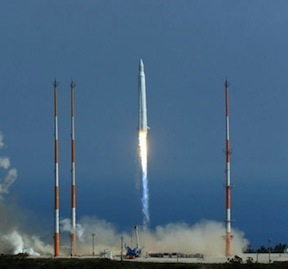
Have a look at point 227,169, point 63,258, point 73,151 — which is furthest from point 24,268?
point 227,169

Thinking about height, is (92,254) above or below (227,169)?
below

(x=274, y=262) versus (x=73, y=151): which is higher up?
(x=73, y=151)

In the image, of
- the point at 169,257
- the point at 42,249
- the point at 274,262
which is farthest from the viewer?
the point at 42,249

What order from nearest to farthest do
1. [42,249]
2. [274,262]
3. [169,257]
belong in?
1. [274,262]
2. [169,257]
3. [42,249]

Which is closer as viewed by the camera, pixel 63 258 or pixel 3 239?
pixel 63 258

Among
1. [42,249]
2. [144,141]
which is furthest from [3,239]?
[144,141]

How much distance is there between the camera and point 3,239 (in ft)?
216

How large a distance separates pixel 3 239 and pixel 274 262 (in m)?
19.0

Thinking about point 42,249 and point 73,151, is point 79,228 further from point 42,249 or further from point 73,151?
point 73,151

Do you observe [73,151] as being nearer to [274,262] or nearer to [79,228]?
[79,228]

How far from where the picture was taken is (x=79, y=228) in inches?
2611

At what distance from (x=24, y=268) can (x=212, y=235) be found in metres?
14.4

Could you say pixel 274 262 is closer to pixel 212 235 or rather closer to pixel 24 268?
pixel 212 235

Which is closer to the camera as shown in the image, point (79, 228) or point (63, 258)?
point (63, 258)
